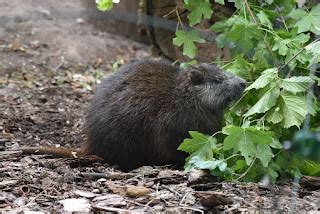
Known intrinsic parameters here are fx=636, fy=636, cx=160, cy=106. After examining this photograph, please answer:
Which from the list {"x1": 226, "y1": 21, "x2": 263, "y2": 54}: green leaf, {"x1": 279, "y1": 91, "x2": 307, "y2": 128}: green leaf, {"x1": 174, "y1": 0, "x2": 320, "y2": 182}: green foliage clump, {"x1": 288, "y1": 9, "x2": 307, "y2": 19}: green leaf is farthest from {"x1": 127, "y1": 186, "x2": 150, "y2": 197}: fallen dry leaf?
{"x1": 288, "y1": 9, "x2": 307, "y2": 19}: green leaf

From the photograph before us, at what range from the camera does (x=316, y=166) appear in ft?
16.2

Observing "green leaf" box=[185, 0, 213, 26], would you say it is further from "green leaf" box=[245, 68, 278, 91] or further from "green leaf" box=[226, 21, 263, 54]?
"green leaf" box=[245, 68, 278, 91]

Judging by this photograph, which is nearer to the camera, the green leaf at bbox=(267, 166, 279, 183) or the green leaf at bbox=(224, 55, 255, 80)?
the green leaf at bbox=(267, 166, 279, 183)

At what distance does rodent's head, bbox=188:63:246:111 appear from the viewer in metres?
5.99

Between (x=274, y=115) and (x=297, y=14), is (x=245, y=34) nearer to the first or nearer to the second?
(x=297, y=14)

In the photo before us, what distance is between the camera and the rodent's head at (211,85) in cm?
599

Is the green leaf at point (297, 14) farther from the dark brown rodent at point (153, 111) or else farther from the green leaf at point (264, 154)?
the green leaf at point (264, 154)

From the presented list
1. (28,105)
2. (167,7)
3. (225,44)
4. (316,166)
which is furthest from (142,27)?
(316,166)

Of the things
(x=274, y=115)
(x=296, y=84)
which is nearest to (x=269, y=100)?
(x=274, y=115)

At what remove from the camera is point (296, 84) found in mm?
4801

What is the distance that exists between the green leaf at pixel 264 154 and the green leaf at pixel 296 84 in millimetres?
474

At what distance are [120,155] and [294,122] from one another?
1.80m

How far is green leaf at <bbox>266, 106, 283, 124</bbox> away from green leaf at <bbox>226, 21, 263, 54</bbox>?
71 cm

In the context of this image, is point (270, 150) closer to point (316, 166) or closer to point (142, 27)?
point (316, 166)
